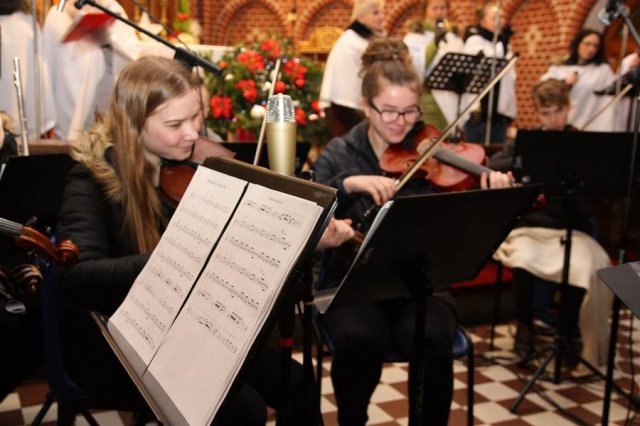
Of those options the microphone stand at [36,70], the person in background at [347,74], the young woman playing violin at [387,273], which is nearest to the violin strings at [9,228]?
the young woman playing violin at [387,273]

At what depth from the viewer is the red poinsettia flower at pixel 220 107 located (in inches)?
157

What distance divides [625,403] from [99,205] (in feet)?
7.64

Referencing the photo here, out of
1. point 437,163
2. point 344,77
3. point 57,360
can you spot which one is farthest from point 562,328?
point 344,77

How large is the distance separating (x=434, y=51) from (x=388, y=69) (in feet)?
9.29

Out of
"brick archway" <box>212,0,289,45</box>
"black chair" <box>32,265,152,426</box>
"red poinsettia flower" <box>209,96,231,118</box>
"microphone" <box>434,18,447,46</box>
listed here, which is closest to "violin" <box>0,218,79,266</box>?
"black chair" <box>32,265,152,426</box>

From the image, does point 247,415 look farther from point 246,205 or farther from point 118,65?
point 118,65

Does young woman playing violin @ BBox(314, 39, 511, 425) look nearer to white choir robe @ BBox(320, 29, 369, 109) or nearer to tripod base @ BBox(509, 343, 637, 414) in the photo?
tripod base @ BBox(509, 343, 637, 414)

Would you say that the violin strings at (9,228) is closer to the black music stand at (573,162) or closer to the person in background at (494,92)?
the black music stand at (573,162)

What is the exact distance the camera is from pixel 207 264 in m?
1.15

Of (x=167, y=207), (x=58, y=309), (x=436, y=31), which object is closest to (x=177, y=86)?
(x=167, y=207)

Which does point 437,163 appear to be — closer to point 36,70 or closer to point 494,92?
point 36,70

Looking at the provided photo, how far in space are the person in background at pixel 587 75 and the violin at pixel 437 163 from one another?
3046mm

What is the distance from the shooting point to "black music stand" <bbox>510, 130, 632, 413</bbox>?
279 cm

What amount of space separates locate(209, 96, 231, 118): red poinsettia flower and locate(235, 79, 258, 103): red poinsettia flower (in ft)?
0.40
